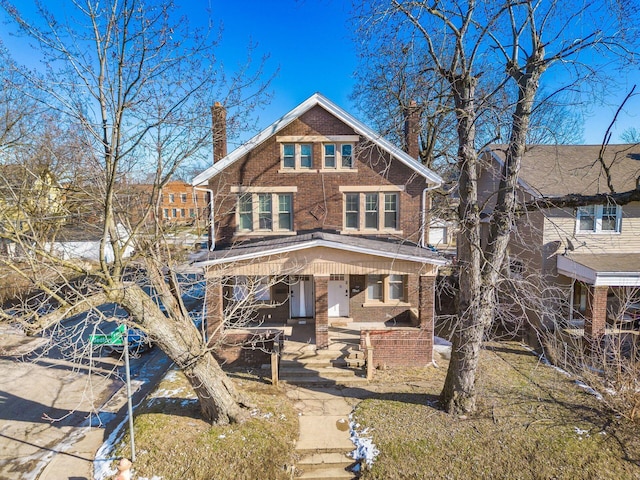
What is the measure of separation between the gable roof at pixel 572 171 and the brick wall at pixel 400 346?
764cm

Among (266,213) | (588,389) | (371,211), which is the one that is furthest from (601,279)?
(266,213)

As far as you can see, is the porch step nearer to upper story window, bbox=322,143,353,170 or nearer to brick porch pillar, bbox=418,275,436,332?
brick porch pillar, bbox=418,275,436,332

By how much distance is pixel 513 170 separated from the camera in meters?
8.03

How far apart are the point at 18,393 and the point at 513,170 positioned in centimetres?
1686

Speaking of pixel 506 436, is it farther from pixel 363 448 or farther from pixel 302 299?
pixel 302 299

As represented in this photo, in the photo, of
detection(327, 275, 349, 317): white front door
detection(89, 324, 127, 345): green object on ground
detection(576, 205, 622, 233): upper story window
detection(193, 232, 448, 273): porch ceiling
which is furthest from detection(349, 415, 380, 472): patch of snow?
detection(576, 205, 622, 233): upper story window

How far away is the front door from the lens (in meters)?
15.2

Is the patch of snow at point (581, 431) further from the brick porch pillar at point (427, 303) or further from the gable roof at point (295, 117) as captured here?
the gable roof at point (295, 117)

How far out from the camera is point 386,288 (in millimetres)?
14773

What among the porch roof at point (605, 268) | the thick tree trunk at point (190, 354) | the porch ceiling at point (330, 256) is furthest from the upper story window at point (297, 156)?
the porch roof at point (605, 268)

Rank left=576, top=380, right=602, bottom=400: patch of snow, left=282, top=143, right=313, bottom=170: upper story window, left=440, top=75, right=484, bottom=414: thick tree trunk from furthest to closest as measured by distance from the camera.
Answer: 1. left=282, top=143, right=313, bottom=170: upper story window
2. left=576, top=380, right=602, bottom=400: patch of snow
3. left=440, top=75, right=484, bottom=414: thick tree trunk

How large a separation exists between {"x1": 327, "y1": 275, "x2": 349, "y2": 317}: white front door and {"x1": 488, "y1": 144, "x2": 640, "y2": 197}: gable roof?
27.0 feet

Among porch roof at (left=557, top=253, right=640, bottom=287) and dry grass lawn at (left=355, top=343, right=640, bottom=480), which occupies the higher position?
porch roof at (left=557, top=253, right=640, bottom=287)

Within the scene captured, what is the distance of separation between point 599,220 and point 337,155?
11824mm
